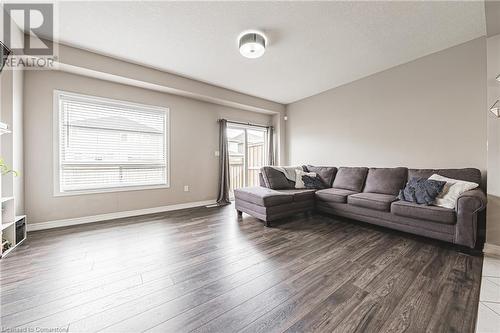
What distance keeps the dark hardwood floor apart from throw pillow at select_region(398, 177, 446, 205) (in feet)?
1.67

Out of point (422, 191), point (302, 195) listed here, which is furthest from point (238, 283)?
point (422, 191)

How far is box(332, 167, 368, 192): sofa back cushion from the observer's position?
3547mm

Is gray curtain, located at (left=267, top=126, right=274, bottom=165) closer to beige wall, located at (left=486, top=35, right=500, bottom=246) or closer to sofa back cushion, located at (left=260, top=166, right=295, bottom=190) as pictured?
sofa back cushion, located at (left=260, top=166, right=295, bottom=190)

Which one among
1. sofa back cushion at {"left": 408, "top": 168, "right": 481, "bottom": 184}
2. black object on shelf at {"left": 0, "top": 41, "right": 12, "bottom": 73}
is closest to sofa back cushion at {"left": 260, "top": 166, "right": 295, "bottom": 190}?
sofa back cushion at {"left": 408, "top": 168, "right": 481, "bottom": 184}

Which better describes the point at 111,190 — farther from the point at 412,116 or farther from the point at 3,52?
the point at 412,116

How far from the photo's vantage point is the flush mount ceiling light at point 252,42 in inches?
97.1

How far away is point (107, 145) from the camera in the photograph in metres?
3.45

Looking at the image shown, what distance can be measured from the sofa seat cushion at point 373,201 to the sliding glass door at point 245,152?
2.79m

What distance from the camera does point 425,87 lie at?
3.11 m

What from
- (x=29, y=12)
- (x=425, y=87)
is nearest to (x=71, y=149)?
(x=29, y=12)

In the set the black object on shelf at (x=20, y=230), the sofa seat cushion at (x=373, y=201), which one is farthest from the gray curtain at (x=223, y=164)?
the black object on shelf at (x=20, y=230)

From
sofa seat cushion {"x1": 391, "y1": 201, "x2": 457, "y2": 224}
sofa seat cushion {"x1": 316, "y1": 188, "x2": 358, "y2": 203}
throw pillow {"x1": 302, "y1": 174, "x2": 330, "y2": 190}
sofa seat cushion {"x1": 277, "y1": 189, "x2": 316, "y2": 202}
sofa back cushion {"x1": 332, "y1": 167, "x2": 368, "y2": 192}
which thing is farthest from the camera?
throw pillow {"x1": 302, "y1": 174, "x2": 330, "y2": 190}

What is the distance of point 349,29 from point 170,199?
13.4ft

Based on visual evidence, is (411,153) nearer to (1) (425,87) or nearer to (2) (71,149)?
(1) (425,87)
